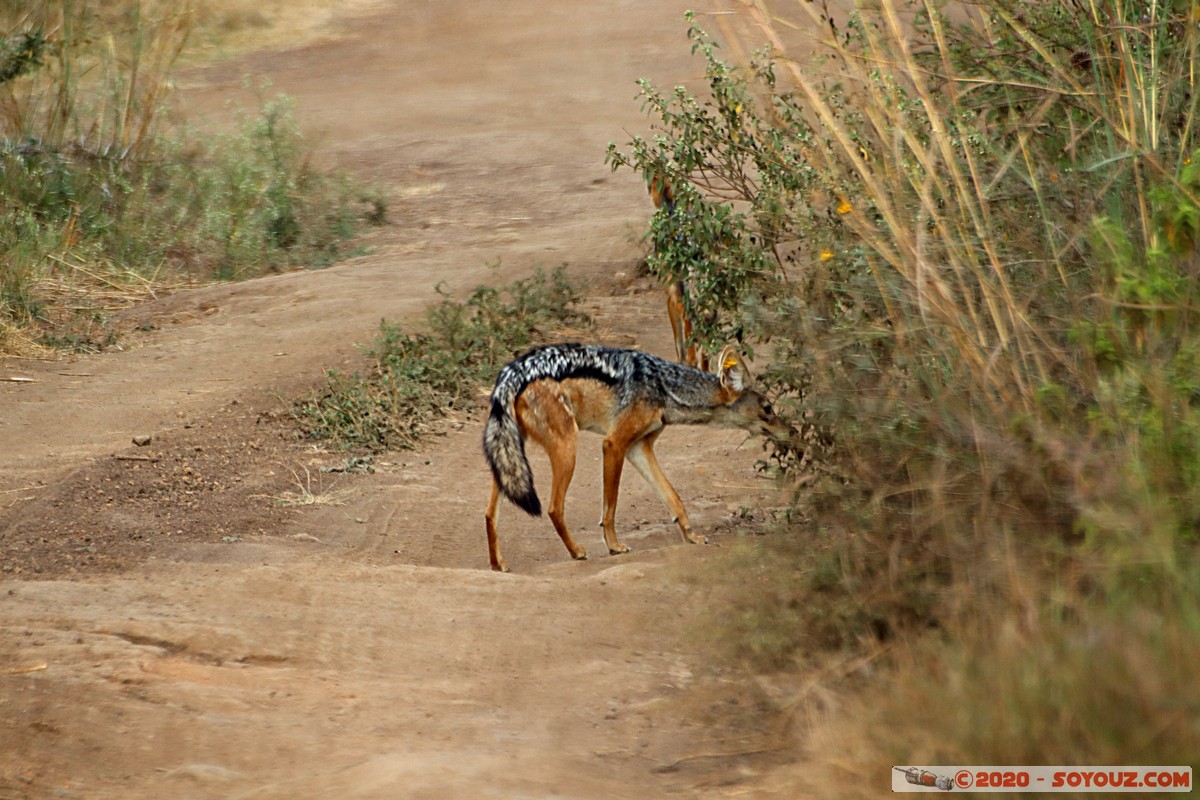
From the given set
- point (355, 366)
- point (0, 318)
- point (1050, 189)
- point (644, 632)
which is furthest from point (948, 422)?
point (0, 318)

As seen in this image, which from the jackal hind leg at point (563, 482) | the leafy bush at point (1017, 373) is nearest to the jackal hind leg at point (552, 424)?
the jackal hind leg at point (563, 482)

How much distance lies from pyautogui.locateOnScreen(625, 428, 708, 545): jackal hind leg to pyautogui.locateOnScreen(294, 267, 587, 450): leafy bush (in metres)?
2.22

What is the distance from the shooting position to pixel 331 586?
20.0ft

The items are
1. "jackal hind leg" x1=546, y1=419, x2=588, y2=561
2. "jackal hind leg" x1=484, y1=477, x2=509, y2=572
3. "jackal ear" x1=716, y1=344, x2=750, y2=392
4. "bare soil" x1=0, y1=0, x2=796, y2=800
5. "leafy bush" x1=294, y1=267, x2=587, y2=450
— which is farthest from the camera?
"leafy bush" x1=294, y1=267, x2=587, y2=450

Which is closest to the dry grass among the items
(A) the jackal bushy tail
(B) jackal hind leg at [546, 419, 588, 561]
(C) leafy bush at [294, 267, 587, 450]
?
(C) leafy bush at [294, 267, 587, 450]

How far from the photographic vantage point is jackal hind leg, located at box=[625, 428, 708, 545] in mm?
7652

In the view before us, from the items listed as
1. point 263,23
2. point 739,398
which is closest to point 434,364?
point 739,398

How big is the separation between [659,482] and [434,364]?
10.9 feet

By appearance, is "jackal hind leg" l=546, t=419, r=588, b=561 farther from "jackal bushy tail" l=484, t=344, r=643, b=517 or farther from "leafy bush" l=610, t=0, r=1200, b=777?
"leafy bush" l=610, t=0, r=1200, b=777

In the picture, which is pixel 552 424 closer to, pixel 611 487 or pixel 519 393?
pixel 519 393

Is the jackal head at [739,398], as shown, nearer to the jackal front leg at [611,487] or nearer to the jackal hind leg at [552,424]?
the jackal front leg at [611,487]

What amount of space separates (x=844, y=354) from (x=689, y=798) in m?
1.81

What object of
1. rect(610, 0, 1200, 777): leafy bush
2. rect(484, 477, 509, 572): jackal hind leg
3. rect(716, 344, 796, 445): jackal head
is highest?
rect(610, 0, 1200, 777): leafy bush

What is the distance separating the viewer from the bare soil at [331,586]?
436cm
